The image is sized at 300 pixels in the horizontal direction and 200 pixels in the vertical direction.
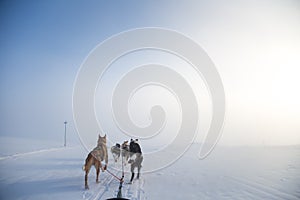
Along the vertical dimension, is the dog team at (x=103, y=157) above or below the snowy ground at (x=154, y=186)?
above

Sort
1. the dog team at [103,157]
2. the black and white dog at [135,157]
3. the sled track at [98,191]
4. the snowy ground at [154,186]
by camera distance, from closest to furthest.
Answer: the sled track at [98,191] → the snowy ground at [154,186] → the dog team at [103,157] → the black and white dog at [135,157]

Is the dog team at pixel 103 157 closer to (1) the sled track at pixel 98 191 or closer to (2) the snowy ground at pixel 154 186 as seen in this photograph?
(1) the sled track at pixel 98 191

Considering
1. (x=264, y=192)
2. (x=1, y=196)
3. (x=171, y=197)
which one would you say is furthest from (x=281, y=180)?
(x=1, y=196)

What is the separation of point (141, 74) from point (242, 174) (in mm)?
10020

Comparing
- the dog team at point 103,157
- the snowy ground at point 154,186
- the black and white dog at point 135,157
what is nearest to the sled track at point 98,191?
the snowy ground at point 154,186

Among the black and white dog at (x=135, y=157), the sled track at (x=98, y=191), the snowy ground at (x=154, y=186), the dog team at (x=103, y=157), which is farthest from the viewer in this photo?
the black and white dog at (x=135, y=157)

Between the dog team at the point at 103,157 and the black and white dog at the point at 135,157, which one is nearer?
the dog team at the point at 103,157

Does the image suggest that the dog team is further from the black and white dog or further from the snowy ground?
the snowy ground

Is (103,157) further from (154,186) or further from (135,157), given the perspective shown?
(154,186)

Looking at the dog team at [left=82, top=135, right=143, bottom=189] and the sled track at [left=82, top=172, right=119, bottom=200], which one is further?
the dog team at [left=82, top=135, right=143, bottom=189]

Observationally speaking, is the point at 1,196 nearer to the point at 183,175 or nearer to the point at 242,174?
the point at 183,175

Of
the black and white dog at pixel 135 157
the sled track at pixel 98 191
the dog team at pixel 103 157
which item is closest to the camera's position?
the sled track at pixel 98 191

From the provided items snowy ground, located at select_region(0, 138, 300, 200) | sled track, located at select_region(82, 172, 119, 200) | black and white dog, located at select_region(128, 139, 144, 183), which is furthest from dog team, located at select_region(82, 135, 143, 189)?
snowy ground, located at select_region(0, 138, 300, 200)

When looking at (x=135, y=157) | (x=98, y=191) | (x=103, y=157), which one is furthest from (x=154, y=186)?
(x=103, y=157)
